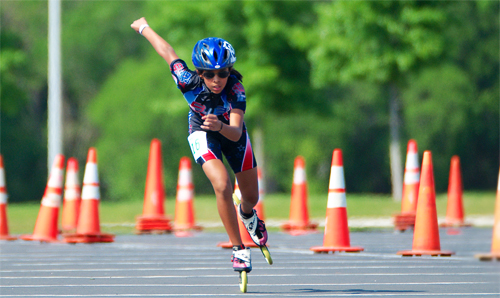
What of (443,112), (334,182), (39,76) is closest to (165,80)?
(39,76)

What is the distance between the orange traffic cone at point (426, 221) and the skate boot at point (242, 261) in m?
3.06

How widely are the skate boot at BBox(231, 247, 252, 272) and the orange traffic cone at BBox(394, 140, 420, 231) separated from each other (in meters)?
6.36

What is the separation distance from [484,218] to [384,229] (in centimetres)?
449

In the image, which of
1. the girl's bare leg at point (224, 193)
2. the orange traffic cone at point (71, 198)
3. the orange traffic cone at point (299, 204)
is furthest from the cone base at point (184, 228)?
the girl's bare leg at point (224, 193)

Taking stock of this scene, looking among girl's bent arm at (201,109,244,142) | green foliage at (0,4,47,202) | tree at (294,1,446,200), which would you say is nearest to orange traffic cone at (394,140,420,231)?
girl's bent arm at (201,109,244,142)

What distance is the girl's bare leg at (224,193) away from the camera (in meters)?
6.89

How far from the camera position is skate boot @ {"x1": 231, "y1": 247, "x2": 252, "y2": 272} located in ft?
22.1

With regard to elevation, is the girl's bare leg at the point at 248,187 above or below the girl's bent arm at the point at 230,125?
below

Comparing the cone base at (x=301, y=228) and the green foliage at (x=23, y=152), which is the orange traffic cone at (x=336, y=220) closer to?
the cone base at (x=301, y=228)

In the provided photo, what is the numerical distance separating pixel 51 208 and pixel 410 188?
5329mm

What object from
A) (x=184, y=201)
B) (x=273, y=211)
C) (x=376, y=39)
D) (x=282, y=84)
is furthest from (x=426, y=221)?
(x=282, y=84)

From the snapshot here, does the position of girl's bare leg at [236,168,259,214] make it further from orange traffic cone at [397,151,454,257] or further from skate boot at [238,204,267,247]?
orange traffic cone at [397,151,454,257]

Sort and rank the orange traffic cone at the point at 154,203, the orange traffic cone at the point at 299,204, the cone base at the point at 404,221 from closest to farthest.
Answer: the cone base at the point at 404,221, the orange traffic cone at the point at 299,204, the orange traffic cone at the point at 154,203

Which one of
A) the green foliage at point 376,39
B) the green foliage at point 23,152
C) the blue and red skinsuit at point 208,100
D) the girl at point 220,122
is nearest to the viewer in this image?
the girl at point 220,122
